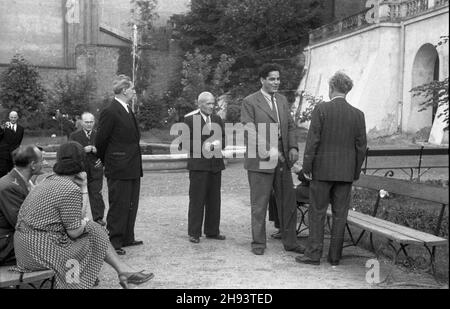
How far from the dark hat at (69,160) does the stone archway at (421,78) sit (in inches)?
694

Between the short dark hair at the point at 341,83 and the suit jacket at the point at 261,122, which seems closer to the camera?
the short dark hair at the point at 341,83

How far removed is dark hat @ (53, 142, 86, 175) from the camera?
431 centimetres

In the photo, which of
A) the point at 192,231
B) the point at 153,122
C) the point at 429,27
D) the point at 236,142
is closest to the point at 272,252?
the point at 192,231

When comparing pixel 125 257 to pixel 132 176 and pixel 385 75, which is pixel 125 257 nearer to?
pixel 132 176

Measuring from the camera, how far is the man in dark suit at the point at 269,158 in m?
6.09

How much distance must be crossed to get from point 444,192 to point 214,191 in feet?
8.62

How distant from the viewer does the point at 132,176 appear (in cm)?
614

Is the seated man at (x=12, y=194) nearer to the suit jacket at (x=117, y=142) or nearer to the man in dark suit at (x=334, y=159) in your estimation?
the suit jacket at (x=117, y=142)

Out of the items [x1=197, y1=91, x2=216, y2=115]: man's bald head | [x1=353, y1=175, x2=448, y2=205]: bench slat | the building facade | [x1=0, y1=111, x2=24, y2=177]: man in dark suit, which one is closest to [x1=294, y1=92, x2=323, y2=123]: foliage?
the building facade

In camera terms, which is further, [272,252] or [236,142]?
[236,142]

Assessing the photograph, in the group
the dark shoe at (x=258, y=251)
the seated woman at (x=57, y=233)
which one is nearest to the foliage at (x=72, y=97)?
the dark shoe at (x=258, y=251)

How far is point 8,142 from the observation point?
8734mm

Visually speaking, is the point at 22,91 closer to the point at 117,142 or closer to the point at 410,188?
the point at 117,142

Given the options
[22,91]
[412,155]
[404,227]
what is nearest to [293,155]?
[404,227]
